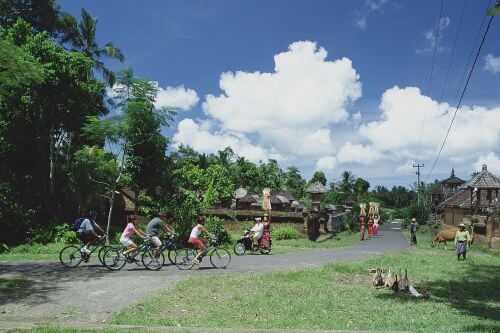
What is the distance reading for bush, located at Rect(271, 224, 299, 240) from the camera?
26.2 metres

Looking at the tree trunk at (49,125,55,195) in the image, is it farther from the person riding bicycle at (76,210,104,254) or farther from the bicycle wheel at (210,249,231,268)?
the bicycle wheel at (210,249,231,268)

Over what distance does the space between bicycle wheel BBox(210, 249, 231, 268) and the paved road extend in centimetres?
28

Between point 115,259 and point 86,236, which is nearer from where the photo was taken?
point 115,259

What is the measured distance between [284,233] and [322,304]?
1653 cm

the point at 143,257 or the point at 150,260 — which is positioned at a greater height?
the point at 143,257

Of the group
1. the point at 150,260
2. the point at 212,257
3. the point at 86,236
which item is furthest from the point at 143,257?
the point at 212,257

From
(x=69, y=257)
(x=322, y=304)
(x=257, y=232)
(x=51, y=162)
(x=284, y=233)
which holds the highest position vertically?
(x=51, y=162)

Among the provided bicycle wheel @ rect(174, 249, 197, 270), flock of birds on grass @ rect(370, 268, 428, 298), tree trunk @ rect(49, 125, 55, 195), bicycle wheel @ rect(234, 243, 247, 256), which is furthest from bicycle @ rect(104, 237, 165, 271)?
tree trunk @ rect(49, 125, 55, 195)

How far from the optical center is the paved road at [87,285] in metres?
8.65

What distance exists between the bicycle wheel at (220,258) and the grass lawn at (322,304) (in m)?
1.82

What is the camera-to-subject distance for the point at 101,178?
2517 centimetres

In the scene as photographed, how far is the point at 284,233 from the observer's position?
2625 cm

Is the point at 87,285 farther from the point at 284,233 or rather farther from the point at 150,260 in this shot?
the point at 284,233

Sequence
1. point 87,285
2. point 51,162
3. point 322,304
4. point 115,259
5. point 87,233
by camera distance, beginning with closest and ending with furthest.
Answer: point 322,304 → point 87,285 → point 115,259 → point 87,233 → point 51,162
